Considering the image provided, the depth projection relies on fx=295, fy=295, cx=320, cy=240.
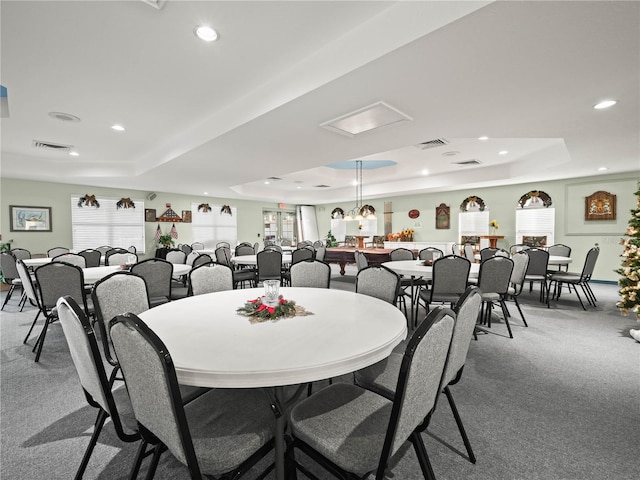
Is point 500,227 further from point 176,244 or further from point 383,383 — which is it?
point 176,244

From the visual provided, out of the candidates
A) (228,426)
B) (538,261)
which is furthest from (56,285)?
(538,261)

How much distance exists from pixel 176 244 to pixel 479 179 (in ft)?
30.3

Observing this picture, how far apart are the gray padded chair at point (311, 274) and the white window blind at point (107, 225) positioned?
24.9 ft

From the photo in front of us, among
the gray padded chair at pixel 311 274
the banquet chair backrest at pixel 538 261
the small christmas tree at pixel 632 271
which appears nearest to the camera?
the gray padded chair at pixel 311 274

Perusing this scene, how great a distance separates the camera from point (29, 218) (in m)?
6.96

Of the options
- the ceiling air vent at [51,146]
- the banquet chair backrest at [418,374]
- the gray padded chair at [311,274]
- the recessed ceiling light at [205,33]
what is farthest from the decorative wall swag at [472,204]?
the ceiling air vent at [51,146]

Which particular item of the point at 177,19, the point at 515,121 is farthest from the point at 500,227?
the point at 177,19

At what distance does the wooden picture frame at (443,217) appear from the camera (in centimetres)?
954

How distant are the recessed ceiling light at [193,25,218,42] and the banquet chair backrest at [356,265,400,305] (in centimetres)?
231

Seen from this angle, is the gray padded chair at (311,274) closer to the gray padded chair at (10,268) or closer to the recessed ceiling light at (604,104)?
the recessed ceiling light at (604,104)

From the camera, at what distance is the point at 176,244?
9617 millimetres

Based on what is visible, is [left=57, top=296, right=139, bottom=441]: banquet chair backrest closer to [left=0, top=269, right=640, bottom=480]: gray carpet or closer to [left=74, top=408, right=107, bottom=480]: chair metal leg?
[left=74, top=408, right=107, bottom=480]: chair metal leg

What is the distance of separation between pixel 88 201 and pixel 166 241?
2.19 m

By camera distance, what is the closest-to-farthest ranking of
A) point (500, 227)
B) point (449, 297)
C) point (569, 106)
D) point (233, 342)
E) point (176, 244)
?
point (233, 342) → point (569, 106) → point (449, 297) → point (500, 227) → point (176, 244)
